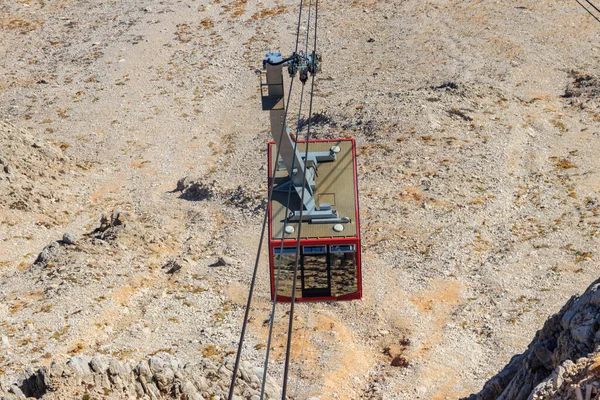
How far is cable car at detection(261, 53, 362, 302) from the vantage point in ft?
66.4

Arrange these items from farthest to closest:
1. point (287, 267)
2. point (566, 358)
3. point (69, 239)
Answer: point (69, 239) → point (287, 267) → point (566, 358)

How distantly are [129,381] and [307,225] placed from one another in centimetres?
624

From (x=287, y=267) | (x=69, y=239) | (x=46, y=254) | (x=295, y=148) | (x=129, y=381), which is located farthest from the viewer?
(x=69, y=239)

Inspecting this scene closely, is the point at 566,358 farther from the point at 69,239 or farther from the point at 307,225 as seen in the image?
the point at 69,239

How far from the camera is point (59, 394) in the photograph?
1792 centimetres

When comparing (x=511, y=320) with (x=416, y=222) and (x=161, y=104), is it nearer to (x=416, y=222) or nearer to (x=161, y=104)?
(x=416, y=222)

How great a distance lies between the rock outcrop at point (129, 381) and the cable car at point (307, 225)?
9.25 ft

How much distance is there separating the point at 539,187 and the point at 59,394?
20.8 meters

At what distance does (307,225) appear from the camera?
21.2 m

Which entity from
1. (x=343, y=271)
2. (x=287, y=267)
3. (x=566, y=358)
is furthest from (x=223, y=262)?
(x=566, y=358)

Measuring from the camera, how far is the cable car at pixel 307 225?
20234 millimetres

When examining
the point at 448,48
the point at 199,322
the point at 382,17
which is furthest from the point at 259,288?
the point at 382,17

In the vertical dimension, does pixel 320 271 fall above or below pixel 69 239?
above

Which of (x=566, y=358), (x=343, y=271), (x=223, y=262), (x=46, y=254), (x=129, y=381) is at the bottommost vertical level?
(x=223, y=262)
